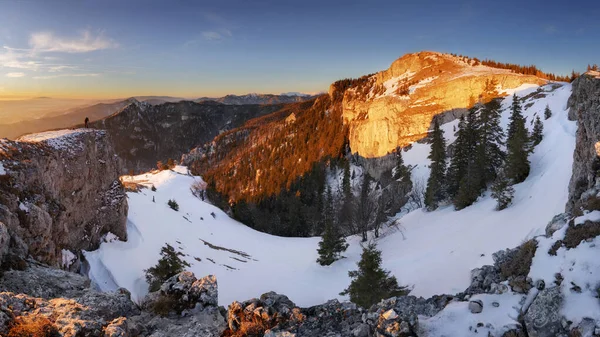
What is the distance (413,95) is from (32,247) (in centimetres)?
7356

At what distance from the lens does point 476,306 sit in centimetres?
843

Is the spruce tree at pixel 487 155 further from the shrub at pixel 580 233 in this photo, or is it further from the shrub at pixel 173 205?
the shrub at pixel 173 205

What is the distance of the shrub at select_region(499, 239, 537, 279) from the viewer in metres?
9.33

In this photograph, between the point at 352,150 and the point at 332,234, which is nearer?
the point at 332,234

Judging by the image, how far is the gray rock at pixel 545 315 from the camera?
711cm

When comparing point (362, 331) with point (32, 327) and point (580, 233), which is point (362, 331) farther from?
point (32, 327)

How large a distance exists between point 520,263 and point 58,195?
1909 cm

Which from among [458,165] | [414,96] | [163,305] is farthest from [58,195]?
[414,96]

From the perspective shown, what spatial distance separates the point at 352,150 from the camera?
8756 cm

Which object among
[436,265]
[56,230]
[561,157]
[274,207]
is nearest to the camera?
[56,230]

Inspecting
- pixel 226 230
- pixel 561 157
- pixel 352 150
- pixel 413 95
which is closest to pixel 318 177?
pixel 352 150

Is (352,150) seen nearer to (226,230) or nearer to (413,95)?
(413,95)

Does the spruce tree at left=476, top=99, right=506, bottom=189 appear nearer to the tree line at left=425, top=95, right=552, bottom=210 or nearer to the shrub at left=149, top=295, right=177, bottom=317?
the tree line at left=425, top=95, right=552, bottom=210

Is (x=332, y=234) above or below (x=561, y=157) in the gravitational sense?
below
